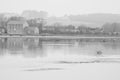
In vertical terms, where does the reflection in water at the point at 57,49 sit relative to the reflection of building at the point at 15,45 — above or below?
above

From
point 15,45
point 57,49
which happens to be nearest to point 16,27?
point 15,45

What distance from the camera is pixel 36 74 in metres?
15.5

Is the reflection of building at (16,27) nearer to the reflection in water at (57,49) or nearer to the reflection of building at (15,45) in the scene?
the reflection of building at (15,45)

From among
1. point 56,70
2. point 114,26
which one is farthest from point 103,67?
point 114,26

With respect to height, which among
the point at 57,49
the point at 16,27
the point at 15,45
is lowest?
the point at 15,45

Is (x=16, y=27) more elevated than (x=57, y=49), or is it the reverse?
(x=16, y=27)

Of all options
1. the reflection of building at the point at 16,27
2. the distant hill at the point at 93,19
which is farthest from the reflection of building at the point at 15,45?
the distant hill at the point at 93,19

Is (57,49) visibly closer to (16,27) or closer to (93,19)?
(16,27)

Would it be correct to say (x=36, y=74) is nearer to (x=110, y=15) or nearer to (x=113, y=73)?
(x=113, y=73)

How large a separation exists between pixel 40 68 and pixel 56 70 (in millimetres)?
1060

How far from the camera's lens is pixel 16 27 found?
2970 inches

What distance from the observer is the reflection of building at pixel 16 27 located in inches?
2906

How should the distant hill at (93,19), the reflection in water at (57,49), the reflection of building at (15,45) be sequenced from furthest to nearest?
the distant hill at (93,19), the reflection of building at (15,45), the reflection in water at (57,49)

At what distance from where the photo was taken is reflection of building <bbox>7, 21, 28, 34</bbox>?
7381cm
